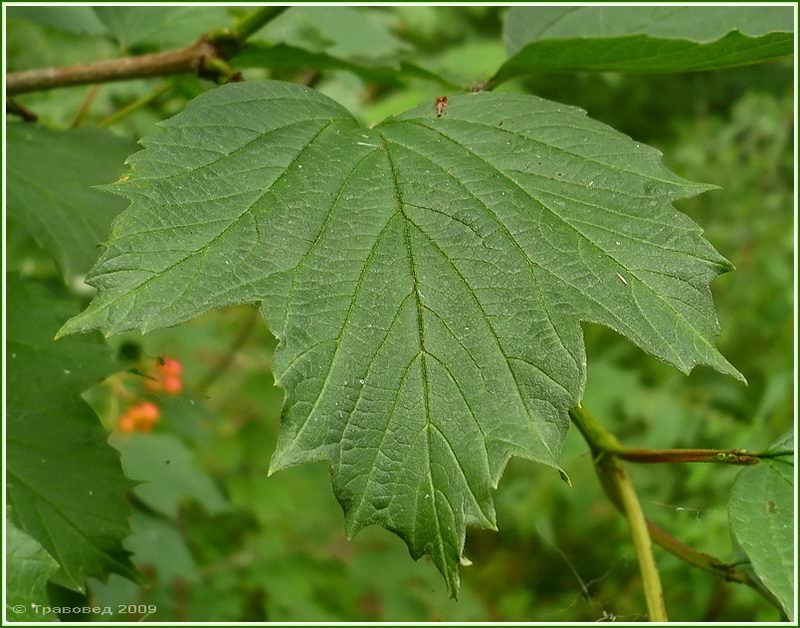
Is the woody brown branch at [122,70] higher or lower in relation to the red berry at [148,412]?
higher

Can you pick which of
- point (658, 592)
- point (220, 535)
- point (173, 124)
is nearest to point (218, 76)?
point (173, 124)

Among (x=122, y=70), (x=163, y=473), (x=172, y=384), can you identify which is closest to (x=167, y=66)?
(x=122, y=70)

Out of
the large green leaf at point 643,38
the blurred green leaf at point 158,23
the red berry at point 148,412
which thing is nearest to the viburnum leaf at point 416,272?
the large green leaf at point 643,38

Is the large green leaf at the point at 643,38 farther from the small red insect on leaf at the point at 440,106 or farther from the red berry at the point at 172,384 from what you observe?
the red berry at the point at 172,384

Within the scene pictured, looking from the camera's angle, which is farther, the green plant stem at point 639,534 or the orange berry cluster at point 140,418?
the orange berry cluster at point 140,418

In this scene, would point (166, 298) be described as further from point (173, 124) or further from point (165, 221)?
point (173, 124)

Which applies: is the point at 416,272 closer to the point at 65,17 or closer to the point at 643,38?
the point at 643,38

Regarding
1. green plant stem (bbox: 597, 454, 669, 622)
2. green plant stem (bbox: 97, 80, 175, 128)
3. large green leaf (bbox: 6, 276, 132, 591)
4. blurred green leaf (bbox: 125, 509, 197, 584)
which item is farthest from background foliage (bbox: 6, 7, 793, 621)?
green plant stem (bbox: 597, 454, 669, 622)

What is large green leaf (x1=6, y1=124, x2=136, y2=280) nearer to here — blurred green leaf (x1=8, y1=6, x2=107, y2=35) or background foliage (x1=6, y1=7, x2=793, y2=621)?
blurred green leaf (x1=8, y1=6, x2=107, y2=35)
